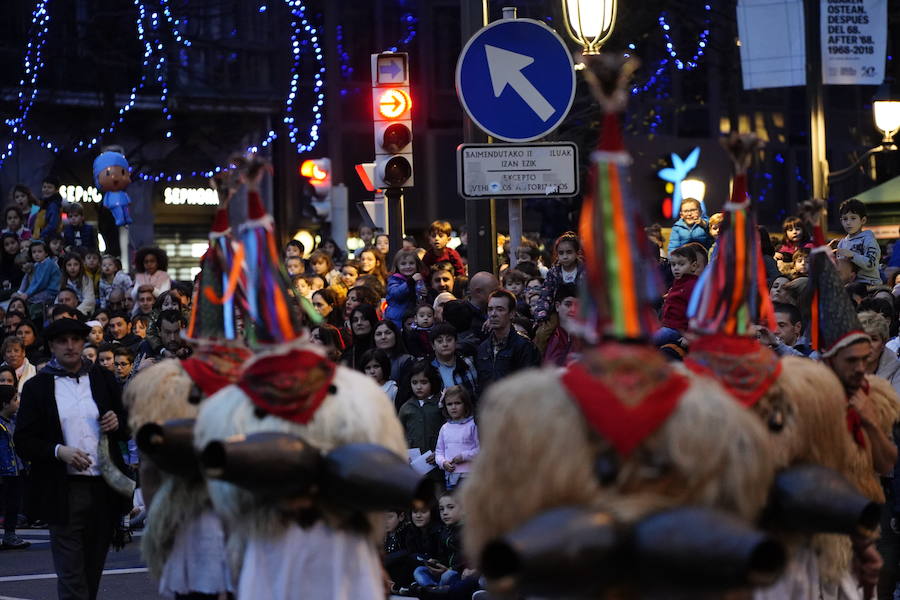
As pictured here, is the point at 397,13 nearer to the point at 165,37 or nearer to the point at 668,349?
the point at 165,37

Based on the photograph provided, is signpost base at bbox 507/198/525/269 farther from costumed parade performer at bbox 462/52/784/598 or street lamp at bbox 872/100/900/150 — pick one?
street lamp at bbox 872/100/900/150

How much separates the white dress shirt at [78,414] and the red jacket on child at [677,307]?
135 inches

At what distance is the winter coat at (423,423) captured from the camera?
1092cm

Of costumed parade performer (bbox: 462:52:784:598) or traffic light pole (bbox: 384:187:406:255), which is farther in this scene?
traffic light pole (bbox: 384:187:406:255)

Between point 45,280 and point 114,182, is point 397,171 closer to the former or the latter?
point 45,280

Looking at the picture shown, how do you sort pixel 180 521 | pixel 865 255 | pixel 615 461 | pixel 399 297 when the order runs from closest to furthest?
pixel 615 461
pixel 180 521
pixel 865 255
pixel 399 297

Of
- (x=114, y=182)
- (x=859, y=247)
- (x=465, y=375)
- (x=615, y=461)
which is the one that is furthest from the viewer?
(x=114, y=182)

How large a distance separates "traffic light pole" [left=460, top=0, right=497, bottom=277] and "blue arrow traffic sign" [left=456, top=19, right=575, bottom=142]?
89 cm

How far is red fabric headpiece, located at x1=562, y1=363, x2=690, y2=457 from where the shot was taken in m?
4.86

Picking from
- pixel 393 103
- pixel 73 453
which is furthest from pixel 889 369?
pixel 393 103

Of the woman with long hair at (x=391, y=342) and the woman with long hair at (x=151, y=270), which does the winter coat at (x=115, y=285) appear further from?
the woman with long hair at (x=391, y=342)

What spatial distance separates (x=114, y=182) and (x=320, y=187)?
19.7 ft

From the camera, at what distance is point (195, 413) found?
25.9 ft

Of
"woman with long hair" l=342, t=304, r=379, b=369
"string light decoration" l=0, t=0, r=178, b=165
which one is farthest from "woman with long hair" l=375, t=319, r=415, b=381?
"string light decoration" l=0, t=0, r=178, b=165
